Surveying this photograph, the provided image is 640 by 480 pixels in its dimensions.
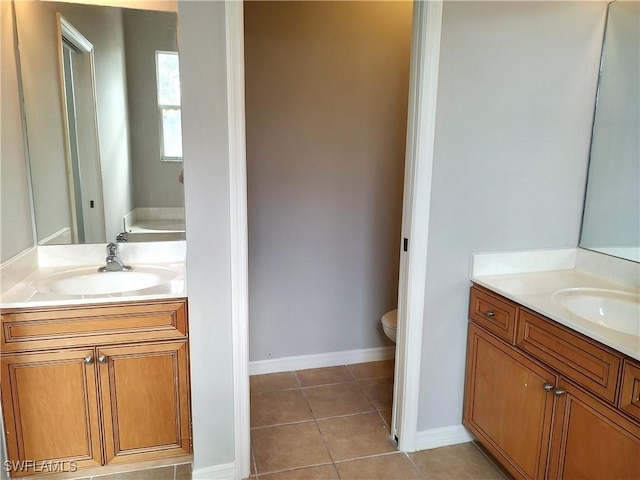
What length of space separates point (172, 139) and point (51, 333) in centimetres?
98

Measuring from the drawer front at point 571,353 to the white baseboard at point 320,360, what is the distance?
4.64 feet

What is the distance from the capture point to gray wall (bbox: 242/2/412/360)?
2609 millimetres

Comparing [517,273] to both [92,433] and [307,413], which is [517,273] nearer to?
[307,413]

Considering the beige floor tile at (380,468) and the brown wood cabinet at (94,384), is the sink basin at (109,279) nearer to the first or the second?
the brown wood cabinet at (94,384)

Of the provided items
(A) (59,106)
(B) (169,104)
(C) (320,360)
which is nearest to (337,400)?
(C) (320,360)

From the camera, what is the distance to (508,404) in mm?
1865

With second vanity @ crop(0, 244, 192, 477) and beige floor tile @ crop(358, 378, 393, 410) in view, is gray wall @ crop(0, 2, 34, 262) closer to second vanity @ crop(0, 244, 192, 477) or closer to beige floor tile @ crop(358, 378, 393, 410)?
second vanity @ crop(0, 244, 192, 477)

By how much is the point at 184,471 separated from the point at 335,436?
74 cm

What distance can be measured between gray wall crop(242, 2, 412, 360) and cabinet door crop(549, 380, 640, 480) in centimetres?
153

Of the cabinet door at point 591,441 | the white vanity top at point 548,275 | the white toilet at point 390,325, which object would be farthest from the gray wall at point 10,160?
the cabinet door at point 591,441

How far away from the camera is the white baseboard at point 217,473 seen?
73.7 inches

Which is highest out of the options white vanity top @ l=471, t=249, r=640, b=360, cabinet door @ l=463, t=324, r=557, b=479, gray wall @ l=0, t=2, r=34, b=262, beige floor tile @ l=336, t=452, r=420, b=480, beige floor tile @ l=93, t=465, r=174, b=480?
gray wall @ l=0, t=2, r=34, b=262

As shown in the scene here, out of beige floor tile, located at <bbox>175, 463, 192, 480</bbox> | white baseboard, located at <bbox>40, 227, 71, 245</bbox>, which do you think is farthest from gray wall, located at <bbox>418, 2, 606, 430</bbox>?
white baseboard, located at <bbox>40, 227, 71, 245</bbox>

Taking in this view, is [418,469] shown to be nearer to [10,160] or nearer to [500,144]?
[500,144]
